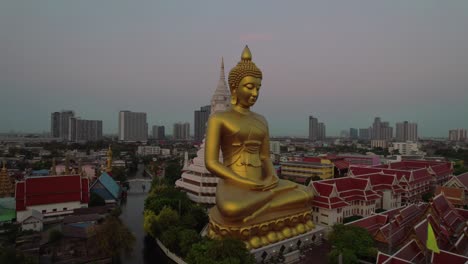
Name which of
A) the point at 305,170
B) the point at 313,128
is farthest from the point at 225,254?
the point at 313,128

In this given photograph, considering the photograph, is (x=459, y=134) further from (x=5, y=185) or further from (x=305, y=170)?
(x=5, y=185)

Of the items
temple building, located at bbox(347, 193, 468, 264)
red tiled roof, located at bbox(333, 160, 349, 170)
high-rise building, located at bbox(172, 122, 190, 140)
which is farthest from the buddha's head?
high-rise building, located at bbox(172, 122, 190, 140)

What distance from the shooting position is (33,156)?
6316 centimetres

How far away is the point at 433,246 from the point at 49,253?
15.4 meters

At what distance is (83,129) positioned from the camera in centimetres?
12444

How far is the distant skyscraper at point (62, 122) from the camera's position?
125375 millimetres

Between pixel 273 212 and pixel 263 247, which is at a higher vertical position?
pixel 273 212

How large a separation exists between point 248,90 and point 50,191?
16.3 m

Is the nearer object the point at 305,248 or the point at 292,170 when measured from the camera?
the point at 305,248

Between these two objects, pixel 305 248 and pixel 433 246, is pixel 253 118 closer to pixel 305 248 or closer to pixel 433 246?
pixel 305 248

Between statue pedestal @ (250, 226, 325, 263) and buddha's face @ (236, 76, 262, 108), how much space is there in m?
5.69

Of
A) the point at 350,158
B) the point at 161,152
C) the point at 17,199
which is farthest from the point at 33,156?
the point at 350,158

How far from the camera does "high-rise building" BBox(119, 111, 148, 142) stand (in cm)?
13038

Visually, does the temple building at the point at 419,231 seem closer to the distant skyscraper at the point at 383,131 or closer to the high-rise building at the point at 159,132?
the distant skyscraper at the point at 383,131
